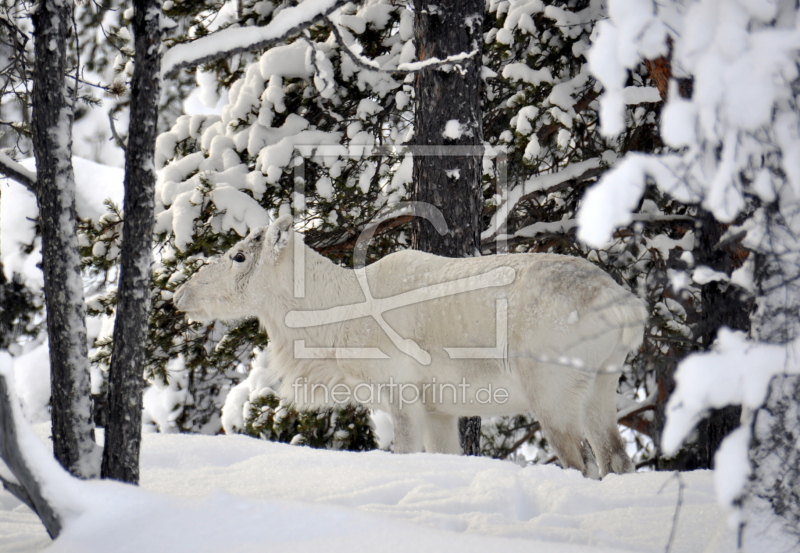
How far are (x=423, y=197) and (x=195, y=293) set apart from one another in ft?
7.03

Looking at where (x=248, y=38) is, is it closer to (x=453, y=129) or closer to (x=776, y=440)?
(x=776, y=440)

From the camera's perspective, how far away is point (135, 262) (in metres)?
3.12

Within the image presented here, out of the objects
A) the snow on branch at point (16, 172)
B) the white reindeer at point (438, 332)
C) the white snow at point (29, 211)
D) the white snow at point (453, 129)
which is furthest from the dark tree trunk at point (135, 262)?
the white snow at point (29, 211)

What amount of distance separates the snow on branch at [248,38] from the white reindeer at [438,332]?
7.72ft

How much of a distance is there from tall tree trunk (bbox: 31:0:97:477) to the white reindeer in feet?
8.42

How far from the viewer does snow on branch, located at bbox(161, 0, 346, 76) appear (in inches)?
131

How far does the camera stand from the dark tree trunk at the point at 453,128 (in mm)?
6320

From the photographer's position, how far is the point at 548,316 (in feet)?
15.6

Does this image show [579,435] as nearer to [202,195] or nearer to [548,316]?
[548,316]

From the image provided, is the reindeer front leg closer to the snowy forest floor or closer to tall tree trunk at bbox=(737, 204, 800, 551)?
the snowy forest floor

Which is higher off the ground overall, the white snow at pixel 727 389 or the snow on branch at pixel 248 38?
the snow on branch at pixel 248 38

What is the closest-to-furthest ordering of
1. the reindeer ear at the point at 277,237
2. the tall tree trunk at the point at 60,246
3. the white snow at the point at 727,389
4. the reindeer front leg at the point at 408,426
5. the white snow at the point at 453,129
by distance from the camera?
the white snow at the point at 727,389
the tall tree trunk at the point at 60,246
the reindeer front leg at the point at 408,426
the reindeer ear at the point at 277,237
the white snow at the point at 453,129

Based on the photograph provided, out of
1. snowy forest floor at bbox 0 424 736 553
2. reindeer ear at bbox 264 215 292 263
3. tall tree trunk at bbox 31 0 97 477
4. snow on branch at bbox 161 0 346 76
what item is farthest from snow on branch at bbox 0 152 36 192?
reindeer ear at bbox 264 215 292 263

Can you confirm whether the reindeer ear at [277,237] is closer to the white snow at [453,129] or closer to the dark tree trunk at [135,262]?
the white snow at [453,129]
